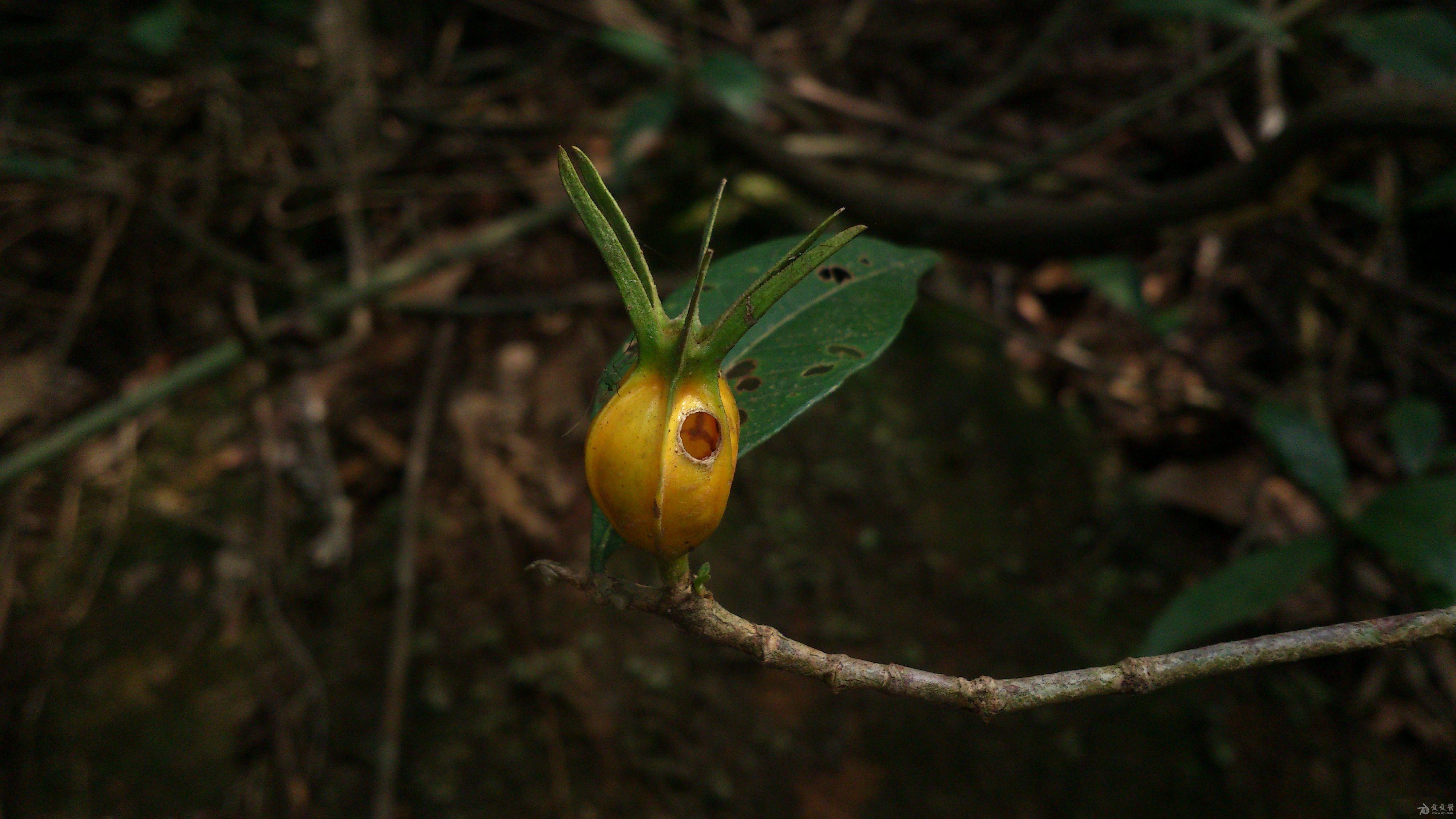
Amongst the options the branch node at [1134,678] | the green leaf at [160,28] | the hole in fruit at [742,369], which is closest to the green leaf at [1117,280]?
the hole in fruit at [742,369]

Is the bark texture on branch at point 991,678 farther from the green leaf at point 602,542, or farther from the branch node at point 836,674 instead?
the green leaf at point 602,542

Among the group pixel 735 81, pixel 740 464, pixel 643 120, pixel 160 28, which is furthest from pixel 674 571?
pixel 160 28

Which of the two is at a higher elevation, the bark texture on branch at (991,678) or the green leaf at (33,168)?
the green leaf at (33,168)

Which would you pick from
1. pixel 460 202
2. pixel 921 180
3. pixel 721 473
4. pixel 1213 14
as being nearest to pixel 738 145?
pixel 921 180

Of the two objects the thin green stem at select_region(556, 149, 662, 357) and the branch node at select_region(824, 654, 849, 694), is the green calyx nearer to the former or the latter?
the thin green stem at select_region(556, 149, 662, 357)

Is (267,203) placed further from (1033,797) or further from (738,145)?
(1033,797)

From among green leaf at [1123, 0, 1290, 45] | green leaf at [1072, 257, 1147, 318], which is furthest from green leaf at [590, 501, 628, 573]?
green leaf at [1123, 0, 1290, 45]
